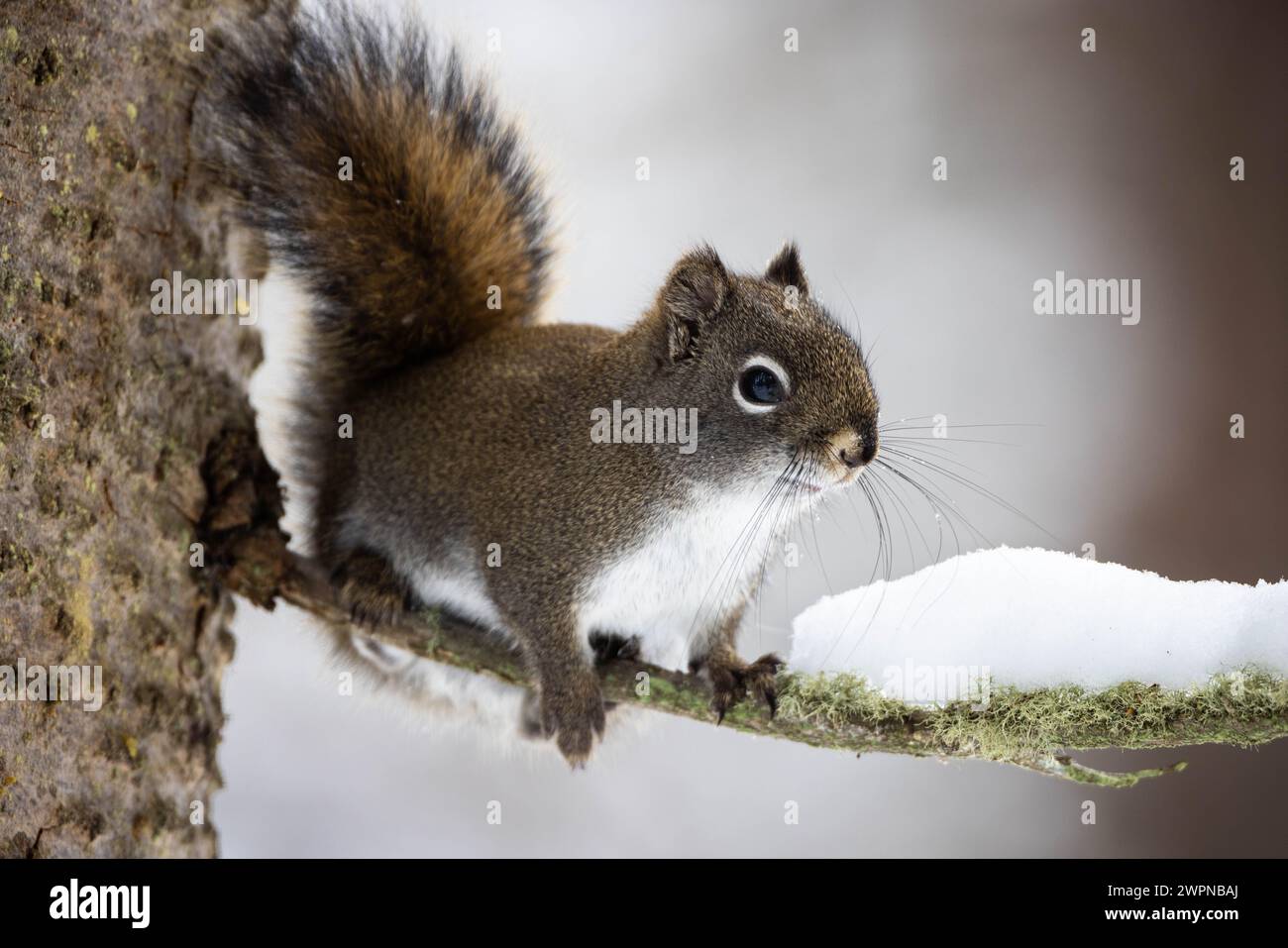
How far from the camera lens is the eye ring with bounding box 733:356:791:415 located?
6.04 feet

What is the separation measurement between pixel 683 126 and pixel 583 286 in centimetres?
57

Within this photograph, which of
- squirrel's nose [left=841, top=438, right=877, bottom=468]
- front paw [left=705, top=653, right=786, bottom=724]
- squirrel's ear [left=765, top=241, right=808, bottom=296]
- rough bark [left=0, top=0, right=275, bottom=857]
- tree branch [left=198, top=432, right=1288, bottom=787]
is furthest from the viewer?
squirrel's ear [left=765, top=241, right=808, bottom=296]

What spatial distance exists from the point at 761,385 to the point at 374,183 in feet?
2.77

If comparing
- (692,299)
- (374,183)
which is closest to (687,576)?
(692,299)

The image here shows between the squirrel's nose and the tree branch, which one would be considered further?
the squirrel's nose

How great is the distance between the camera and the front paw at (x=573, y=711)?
1.95 m

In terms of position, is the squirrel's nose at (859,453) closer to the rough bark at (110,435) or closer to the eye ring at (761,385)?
the eye ring at (761,385)

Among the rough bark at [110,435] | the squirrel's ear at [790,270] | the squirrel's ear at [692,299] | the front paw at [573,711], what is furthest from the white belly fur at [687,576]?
the rough bark at [110,435]

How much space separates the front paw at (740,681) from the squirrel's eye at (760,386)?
46cm

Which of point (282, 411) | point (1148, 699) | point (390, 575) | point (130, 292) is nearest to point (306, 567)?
point (390, 575)

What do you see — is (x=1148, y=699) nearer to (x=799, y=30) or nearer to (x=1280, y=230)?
(x=1280, y=230)

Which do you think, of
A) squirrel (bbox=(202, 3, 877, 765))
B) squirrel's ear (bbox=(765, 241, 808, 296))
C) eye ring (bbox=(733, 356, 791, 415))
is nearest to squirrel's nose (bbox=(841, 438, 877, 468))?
squirrel (bbox=(202, 3, 877, 765))

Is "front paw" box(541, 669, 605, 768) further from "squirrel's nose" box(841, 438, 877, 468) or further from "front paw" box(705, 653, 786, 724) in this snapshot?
"squirrel's nose" box(841, 438, 877, 468)

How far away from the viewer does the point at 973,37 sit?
10.7 ft
